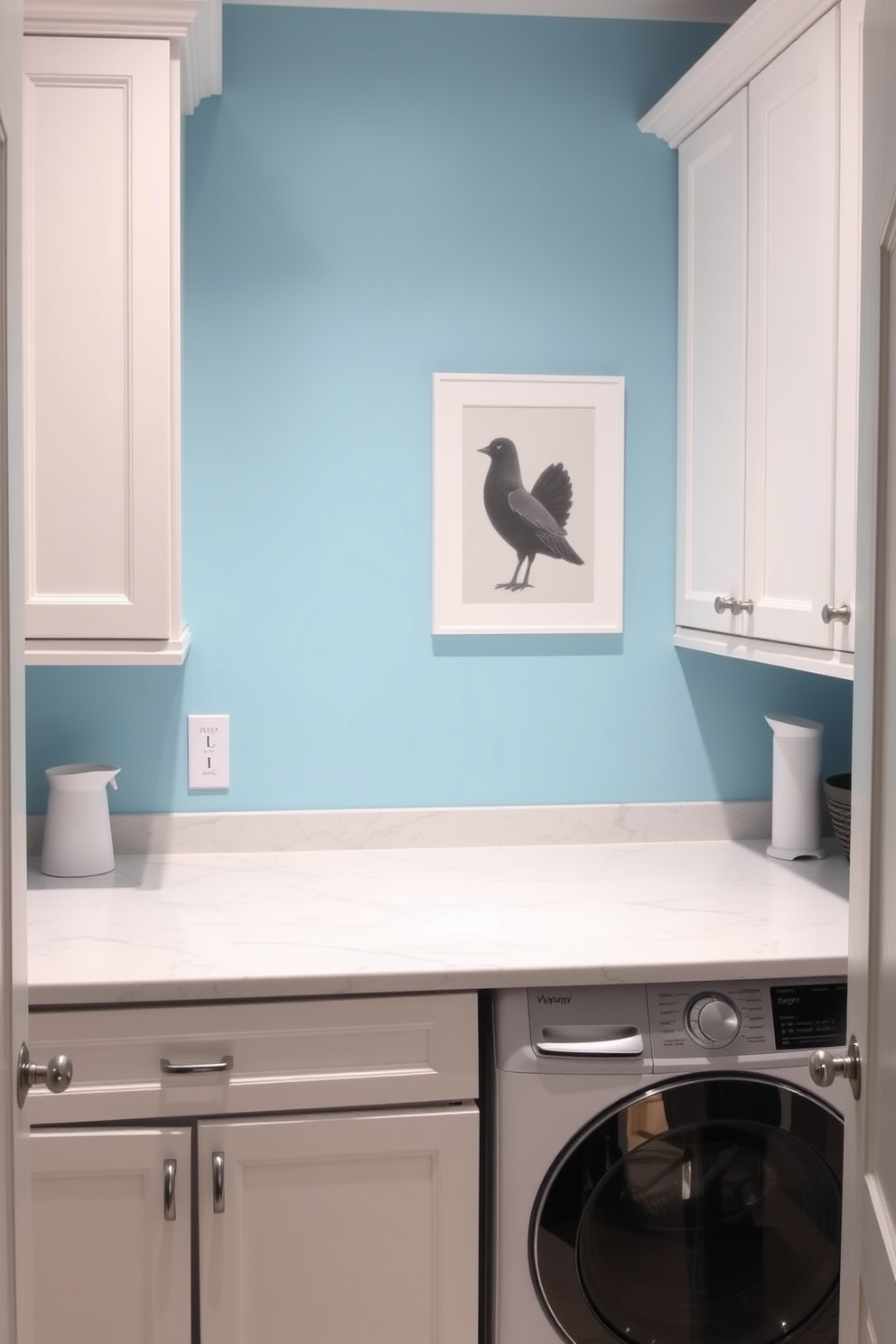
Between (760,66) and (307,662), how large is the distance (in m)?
1.28

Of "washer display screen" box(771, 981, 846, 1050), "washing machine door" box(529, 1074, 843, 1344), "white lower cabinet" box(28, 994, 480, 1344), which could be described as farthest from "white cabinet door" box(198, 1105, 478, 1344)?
"washer display screen" box(771, 981, 846, 1050)

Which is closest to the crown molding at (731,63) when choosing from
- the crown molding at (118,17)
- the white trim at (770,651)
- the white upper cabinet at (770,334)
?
the white upper cabinet at (770,334)

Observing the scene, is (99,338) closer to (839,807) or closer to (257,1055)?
(257,1055)

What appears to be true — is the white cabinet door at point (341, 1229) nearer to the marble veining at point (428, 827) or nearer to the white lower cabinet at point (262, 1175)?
the white lower cabinet at point (262, 1175)

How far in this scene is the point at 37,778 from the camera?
2.35 m

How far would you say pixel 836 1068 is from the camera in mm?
1154

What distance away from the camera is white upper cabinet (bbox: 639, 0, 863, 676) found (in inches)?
70.1

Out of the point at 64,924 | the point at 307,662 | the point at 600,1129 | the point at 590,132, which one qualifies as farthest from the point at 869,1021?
the point at 590,132

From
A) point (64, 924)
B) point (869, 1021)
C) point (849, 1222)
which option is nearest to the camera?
point (869, 1021)

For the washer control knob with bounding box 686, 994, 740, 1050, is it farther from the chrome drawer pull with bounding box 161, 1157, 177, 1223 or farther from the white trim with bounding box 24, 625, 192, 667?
the white trim with bounding box 24, 625, 192, 667

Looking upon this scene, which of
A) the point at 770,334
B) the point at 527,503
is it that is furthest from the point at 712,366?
the point at 527,503

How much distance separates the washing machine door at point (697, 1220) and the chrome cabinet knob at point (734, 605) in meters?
0.74

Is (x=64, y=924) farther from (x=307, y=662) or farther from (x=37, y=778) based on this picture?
(x=307, y=662)

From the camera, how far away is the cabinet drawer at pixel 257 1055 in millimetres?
1727
